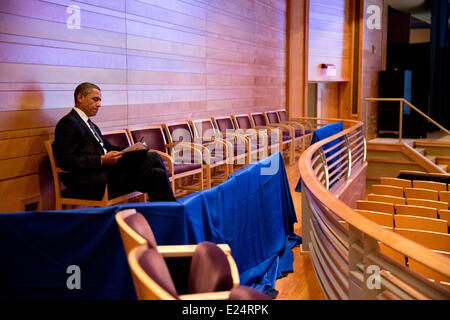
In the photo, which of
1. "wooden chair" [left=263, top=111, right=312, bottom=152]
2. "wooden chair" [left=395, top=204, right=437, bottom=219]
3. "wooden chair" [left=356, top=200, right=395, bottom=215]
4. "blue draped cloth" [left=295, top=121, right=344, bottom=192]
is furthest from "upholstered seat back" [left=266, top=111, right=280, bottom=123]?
"wooden chair" [left=395, top=204, right=437, bottom=219]

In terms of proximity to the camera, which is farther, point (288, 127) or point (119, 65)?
point (288, 127)

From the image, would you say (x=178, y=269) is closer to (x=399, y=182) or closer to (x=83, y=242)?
(x=83, y=242)

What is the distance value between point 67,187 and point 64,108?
2.59 feet

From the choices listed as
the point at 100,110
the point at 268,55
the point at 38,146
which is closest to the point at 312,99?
the point at 268,55

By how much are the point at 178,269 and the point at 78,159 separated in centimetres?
196

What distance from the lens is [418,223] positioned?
409 centimetres

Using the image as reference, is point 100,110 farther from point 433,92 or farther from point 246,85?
point 433,92

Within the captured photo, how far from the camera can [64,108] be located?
13.9 ft

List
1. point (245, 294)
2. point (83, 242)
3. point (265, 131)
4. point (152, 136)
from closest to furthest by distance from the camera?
point (245, 294)
point (83, 242)
point (152, 136)
point (265, 131)

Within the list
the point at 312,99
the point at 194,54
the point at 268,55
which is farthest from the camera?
the point at 312,99

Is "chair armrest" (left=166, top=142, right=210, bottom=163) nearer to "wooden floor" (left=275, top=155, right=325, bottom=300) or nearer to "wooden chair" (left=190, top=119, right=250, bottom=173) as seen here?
"wooden chair" (left=190, top=119, right=250, bottom=173)

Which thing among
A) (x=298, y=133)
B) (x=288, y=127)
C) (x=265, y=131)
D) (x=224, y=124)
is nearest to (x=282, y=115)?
(x=298, y=133)

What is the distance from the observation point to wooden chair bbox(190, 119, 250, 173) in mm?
5723

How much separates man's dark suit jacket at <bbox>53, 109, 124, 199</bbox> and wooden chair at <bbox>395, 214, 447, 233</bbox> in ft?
8.20
